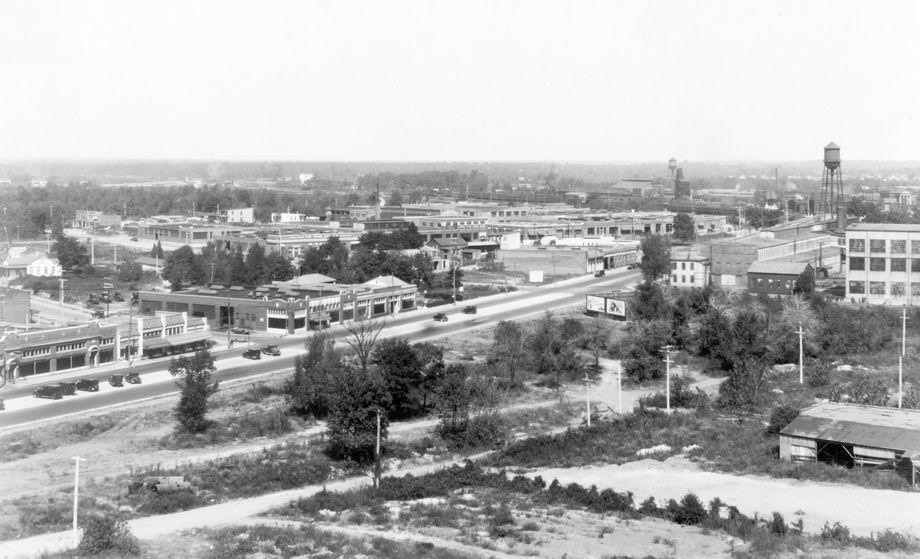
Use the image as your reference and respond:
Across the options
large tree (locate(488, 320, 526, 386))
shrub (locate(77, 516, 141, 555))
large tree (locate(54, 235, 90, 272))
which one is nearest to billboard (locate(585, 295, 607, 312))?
large tree (locate(488, 320, 526, 386))

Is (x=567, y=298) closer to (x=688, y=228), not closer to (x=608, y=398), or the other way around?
(x=608, y=398)

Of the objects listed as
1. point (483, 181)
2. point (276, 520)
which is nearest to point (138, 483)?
point (276, 520)

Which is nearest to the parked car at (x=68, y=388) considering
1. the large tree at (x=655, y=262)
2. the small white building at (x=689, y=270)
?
the large tree at (x=655, y=262)

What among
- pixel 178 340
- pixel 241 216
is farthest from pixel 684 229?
pixel 178 340

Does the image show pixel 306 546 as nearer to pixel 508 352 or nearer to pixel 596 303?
pixel 508 352

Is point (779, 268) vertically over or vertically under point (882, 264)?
under

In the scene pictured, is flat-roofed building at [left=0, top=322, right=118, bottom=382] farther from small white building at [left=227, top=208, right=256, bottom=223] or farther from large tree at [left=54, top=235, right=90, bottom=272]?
small white building at [left=227, top=208, right=256, bottom=223]
